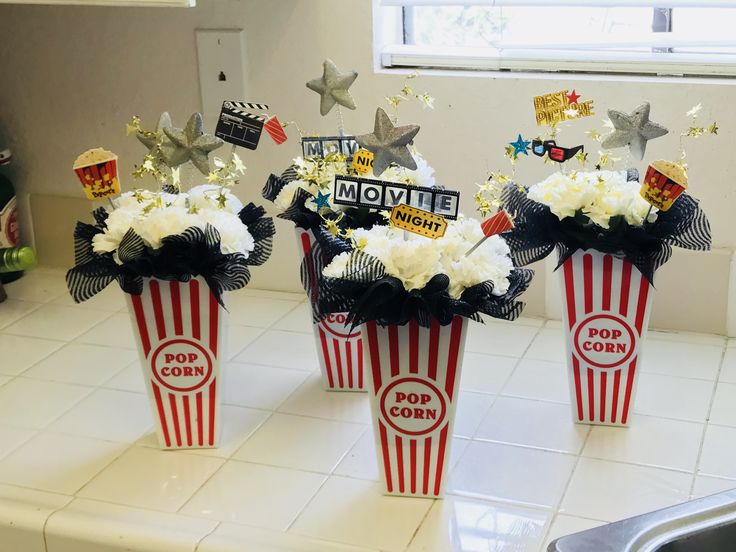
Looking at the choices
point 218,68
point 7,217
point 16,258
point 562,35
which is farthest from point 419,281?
point 7,217

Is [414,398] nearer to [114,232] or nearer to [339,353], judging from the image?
[339,353]

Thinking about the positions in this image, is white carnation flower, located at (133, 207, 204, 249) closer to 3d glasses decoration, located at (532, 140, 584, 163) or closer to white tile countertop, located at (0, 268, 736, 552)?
white tile countertop, located at (0, 268, 736, 552)

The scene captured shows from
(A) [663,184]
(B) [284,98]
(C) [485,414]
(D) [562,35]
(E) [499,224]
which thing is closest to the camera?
(E) [499,224]

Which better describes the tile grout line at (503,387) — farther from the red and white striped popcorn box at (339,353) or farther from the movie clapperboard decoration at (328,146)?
the movie clapperboard decoration at (328,146)

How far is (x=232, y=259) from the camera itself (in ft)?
4.38

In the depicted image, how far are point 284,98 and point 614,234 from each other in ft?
2.55

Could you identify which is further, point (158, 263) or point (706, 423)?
point (706, 423)

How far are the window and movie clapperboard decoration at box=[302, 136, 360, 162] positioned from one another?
14.5 inches

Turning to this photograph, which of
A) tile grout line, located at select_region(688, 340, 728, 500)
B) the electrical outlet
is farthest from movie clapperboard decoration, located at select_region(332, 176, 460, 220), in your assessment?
the electrical outlet

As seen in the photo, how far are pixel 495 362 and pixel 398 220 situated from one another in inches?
22.7

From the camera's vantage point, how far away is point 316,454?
143cm

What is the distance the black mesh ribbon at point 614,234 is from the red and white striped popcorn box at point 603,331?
0.02 metres

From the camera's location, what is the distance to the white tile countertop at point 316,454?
125 cm

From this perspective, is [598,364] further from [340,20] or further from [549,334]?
[340,20]
